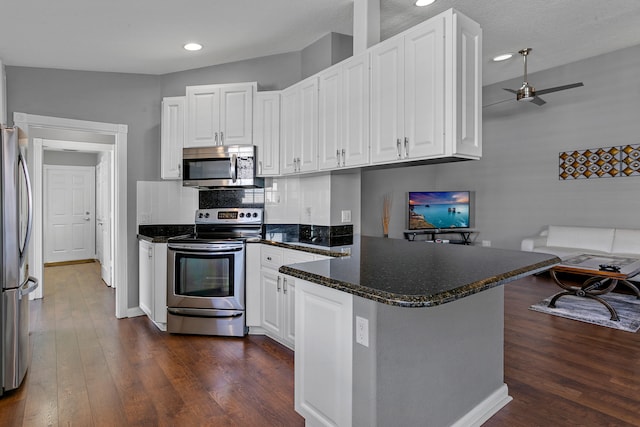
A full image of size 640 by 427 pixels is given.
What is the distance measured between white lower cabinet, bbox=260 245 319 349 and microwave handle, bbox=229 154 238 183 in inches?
31.7

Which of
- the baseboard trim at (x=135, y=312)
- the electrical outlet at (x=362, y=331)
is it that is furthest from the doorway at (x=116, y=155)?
the electrical outlet at (x=362, y=331)

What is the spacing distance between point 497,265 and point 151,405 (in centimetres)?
212

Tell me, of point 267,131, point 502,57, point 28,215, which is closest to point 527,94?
Result: point 502,57

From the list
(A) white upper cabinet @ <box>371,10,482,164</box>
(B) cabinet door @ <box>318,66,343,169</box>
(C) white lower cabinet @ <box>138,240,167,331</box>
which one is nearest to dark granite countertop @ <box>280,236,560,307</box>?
(A) white upper cabinet @ <box>371,10,482,164</box>

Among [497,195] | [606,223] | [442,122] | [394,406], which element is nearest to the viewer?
[394,406]

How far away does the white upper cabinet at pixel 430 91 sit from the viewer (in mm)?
2080

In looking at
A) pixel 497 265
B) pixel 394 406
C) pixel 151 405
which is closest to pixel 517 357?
pixel 497 265

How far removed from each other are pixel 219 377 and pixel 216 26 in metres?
2.77

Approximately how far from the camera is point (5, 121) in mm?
3385

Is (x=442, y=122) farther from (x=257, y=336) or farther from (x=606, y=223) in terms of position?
(x=606, y=223)

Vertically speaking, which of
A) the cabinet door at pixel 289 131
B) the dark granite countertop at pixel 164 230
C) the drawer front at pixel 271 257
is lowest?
the drawer front at pixel 271 257

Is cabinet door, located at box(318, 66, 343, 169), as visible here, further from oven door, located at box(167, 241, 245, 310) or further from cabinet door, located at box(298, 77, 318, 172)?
oven door, located at box(167, 241, 245, 310)

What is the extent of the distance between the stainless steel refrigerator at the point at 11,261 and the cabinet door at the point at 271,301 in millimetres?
1683

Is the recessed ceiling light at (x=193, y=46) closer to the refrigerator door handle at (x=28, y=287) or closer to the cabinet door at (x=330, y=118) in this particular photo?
the cabinet door at (x=330, y=118)
